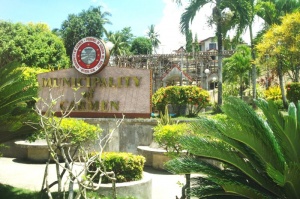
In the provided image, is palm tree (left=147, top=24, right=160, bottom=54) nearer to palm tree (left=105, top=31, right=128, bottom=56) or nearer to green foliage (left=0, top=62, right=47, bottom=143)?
palm tree (left=105, top=31, right=128, bottom=56)

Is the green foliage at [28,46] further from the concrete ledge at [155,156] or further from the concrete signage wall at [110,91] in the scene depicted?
the concrete ledge at [155,156]

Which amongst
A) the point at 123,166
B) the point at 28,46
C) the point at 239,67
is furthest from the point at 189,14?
the point at 28,46

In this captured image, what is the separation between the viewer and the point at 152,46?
66.5 metres

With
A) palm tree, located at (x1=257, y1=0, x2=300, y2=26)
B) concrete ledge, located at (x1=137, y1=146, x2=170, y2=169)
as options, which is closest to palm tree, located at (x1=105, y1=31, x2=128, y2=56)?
palm tree, located at (x1=257, y1=0, x2=300, y2=26)

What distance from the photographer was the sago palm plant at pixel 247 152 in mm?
4168

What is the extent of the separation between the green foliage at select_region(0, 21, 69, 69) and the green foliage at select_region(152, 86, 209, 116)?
1695cm

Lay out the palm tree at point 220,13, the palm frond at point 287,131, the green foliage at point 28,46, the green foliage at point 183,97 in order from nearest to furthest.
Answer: the palm frond at point 287,131
the green foliage at point 183,97
the palm tree at point 220,13
the green foliage at point 28,46

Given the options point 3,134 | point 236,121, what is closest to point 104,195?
point 3,134

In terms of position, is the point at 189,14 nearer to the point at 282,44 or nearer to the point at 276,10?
the point at 282,44

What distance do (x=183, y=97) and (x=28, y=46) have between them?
63.7ft

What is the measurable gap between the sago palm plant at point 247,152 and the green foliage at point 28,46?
2541 centimetres

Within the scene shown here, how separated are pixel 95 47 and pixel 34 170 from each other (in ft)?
16.4

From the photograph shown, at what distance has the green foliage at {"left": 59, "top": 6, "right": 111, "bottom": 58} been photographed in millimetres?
40938

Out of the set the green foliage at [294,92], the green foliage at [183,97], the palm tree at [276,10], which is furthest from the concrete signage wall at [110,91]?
the palm tree at [276,10]
